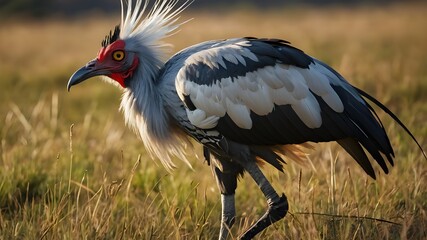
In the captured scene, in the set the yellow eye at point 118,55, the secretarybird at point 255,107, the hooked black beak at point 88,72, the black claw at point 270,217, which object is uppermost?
the yellow eye at point 118,55

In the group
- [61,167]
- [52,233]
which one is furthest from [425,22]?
[52,233]

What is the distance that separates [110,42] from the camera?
4.59 m

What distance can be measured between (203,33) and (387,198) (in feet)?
34.9

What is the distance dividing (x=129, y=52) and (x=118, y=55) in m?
0.07

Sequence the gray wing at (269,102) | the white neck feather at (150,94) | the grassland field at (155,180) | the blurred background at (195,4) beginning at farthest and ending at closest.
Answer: the blurred background at (195,4) → the white neck feather at (150,94) → the grassland field at (155,180) → the gray wing at (269,102)

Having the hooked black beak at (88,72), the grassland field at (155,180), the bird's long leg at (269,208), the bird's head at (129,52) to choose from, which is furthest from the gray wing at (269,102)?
the hooked black beak at (88,72)

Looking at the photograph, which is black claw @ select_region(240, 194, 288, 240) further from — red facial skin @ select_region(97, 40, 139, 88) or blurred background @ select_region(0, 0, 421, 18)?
blurred background @ select_region(0, 0, 421, 18)

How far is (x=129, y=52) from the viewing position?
4516 millimetres

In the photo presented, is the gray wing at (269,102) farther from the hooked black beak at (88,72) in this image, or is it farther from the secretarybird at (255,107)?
the hooked black beak at (88,72)

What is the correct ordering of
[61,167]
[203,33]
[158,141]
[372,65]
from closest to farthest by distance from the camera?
[158,141] < [61,167] < [372,65] < [203,33]

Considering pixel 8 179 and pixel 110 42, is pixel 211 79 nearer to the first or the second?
pixel 110 42

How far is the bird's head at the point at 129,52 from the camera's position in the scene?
4.49 metres

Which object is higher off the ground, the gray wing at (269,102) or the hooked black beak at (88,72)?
the hooked black beak at (88,72)

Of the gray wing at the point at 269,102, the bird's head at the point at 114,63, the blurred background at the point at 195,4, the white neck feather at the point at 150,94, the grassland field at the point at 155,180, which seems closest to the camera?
the gray wing at the point at 269,102
